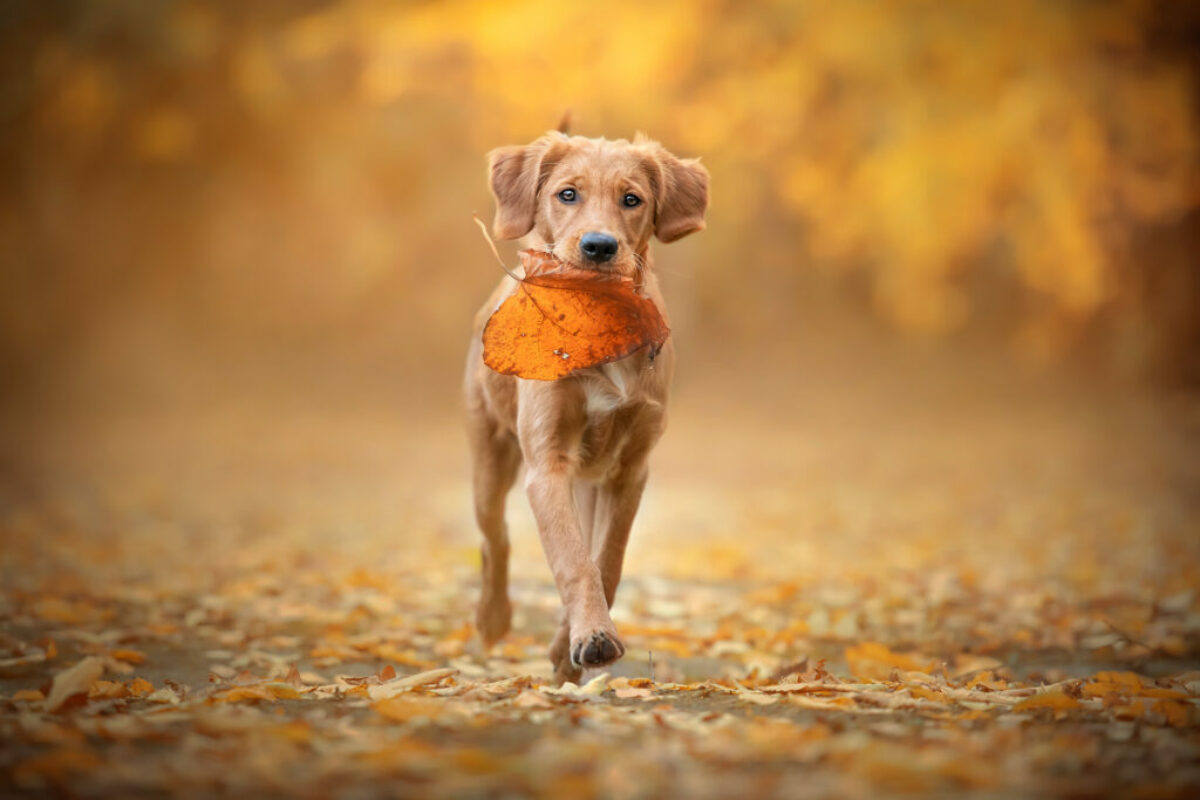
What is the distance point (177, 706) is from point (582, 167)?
2396mm

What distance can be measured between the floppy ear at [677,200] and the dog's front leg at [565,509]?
0.84 metres

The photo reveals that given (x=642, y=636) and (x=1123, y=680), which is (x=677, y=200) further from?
(x=1123, y=680)

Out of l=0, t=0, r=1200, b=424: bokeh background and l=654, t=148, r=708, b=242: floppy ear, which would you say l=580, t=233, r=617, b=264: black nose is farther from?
l=0, t=0, r=1200, b=424: bokeh background

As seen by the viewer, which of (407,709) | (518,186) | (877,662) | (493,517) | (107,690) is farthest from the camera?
(493,517)

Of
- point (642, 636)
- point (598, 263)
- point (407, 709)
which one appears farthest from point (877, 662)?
point (407, 709)

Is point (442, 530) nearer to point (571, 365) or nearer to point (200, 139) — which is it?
point (571, 365)

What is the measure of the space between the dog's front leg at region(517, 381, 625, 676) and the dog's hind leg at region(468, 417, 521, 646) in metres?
0.84

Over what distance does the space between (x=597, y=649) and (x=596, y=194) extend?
1.74m

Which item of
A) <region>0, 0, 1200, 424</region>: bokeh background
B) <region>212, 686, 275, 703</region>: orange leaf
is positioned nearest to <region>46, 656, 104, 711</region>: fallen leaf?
<region>212, 686, 275, 703</region>: orange leaf

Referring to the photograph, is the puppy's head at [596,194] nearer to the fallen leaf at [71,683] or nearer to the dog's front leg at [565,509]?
the dog's front leg at [565,509]

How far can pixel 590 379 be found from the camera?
3.93 metres

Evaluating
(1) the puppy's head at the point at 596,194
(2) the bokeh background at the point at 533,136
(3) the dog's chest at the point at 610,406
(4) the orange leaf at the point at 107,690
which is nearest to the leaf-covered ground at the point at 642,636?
(4) the orange leaf at the point at 107,690

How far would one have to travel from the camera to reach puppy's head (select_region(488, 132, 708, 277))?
395 centimetres

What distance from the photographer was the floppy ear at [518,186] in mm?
4242
